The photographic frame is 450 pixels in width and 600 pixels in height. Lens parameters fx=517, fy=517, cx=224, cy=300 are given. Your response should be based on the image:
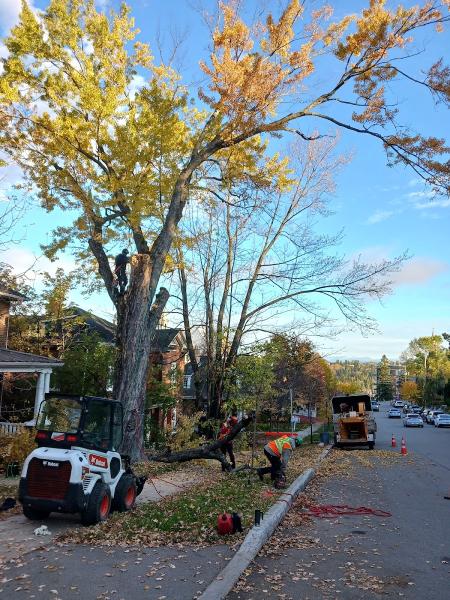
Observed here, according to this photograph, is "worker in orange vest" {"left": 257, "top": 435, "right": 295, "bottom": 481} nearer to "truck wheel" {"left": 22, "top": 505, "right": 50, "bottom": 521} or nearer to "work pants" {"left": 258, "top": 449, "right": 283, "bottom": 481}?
"work pants" {"left": 258, "top": 449, "right": 283, "bottom": 481}

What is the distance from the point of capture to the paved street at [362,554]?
5703 mm

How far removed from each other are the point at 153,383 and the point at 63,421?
14.6 metres

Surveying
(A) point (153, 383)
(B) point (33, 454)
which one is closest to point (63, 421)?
(B) point (33, 454)

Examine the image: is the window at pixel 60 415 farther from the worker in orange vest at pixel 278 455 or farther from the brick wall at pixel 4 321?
the brick wall at pixel 4 321

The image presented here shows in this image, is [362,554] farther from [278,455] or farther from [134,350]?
[134,350]

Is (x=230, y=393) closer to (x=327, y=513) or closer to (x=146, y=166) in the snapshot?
(x=146, y=166)

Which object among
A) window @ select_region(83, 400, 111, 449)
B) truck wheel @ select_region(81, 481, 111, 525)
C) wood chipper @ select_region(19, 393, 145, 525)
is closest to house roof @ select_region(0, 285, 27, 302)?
wood chipper @ select_region(19, 393, 145, 525)

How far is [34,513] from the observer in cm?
824

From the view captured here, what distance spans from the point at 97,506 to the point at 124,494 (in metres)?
1.10

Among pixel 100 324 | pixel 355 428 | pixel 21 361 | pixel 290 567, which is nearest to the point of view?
pixel 290 567

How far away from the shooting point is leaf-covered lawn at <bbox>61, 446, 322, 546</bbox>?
293 inches

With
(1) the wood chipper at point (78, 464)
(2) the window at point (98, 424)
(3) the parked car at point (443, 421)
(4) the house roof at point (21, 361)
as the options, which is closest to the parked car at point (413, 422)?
(3) the parked car at point (443, 421)

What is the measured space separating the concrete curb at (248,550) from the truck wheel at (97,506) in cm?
244

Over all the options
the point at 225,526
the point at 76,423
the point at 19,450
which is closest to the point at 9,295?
the point at 19,450
